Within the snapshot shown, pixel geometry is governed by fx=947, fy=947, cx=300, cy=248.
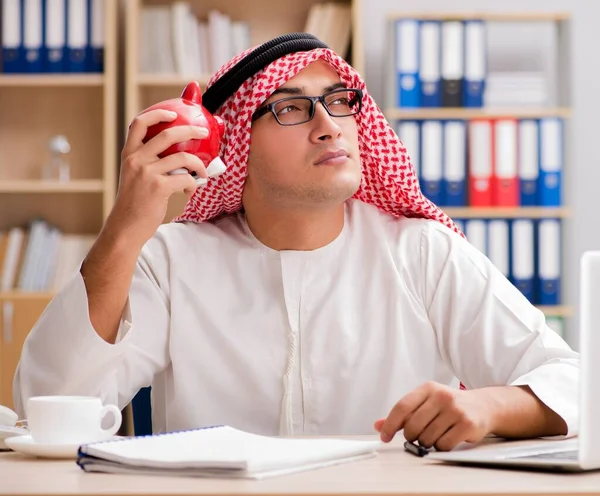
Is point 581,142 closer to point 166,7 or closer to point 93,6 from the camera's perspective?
point 166,7

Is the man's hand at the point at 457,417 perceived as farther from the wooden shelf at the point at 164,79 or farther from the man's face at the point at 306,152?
the wooden shelf at the point at 164,79

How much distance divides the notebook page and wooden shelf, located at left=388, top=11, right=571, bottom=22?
3030mm

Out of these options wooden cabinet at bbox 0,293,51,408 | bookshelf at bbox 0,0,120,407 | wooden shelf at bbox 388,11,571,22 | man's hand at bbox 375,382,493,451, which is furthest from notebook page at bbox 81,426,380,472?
bookshelf at bbox 0,0,120,407

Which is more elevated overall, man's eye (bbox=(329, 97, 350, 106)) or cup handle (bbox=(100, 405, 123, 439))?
man's eye (bbox=(329, 97, 350, 106))

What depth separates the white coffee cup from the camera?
1.17 m

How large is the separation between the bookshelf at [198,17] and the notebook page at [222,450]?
9.68 ft

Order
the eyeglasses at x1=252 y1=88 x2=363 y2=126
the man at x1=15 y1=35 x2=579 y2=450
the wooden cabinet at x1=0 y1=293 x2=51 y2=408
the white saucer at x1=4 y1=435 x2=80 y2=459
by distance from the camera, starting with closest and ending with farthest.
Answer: the white saucer at x1=4 y1=435 x2=80 y2=459
the man at x1=15 y1=35 x2=579 y2=450
the eyeglasses at x1=252 y1=88 x2=363 y2=126
the wooden cabinet at x1=0 y1=293 x2=51 y2=408

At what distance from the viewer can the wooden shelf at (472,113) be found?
3.93m

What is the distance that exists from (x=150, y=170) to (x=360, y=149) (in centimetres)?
63

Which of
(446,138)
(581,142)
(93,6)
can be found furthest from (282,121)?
(581,142)

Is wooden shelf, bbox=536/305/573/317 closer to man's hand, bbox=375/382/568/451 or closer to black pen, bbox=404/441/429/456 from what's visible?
man's hand, bbox=375/382/568/451

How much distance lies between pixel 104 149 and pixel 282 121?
229 cm

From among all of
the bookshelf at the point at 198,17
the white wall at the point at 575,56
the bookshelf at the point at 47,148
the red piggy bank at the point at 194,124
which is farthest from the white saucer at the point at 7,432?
the white wall at the point at 575,56

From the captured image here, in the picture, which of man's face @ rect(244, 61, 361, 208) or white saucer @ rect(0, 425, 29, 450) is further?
man's face @ rect(244, 61, 361, 208)
